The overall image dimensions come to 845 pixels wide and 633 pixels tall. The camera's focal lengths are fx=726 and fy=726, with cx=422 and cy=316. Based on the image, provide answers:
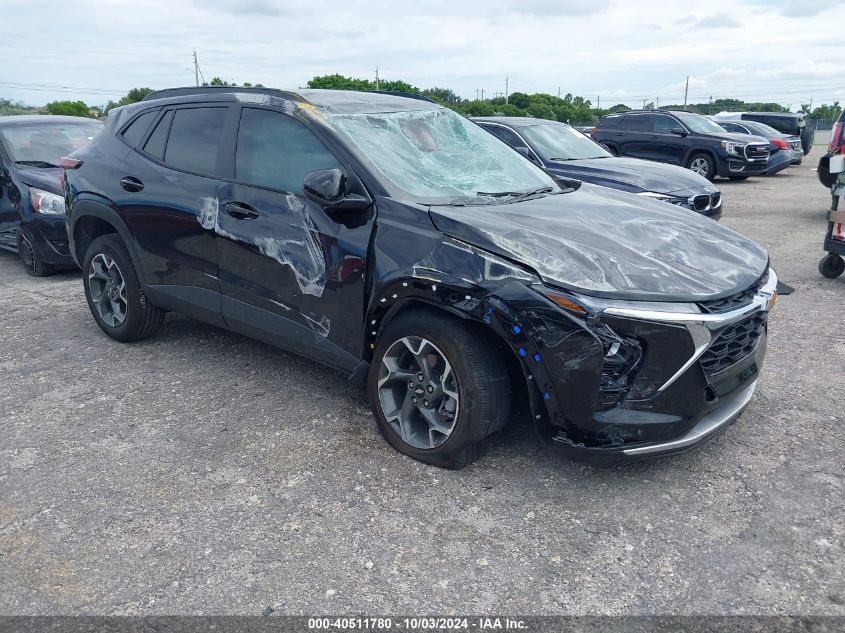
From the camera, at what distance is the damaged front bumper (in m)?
2.93

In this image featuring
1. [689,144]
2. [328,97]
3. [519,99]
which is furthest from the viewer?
[519,99]

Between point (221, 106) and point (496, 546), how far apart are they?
306 cm

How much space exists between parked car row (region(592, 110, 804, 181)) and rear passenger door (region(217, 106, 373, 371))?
13.3 metres

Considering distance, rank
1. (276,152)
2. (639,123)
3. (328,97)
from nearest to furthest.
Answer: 1. (276,152)
2. (328,97)
3. (639,123)

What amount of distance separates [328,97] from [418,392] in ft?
6.15

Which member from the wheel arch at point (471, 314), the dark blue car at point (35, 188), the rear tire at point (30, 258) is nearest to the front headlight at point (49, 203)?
the dark blue car at point (35, 188)

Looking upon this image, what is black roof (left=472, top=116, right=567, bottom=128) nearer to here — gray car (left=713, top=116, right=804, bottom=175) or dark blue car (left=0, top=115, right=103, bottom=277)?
dark blue car (left=0, top=115, right=103, bottom=277)

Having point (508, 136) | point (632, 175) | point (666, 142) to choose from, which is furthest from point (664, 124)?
point (632, 175)

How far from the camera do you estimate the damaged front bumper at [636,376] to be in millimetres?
2928

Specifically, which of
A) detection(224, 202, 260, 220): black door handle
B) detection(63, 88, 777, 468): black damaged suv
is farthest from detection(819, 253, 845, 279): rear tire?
detection(224, 202, 260, 220): black door handle

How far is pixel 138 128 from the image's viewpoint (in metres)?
5.01

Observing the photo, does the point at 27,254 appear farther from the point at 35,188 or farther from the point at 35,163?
the point at 35,163

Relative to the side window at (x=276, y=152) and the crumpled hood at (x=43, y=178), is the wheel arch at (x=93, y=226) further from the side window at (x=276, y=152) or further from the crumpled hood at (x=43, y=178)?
the crumpled hood at (x=43, y=178)

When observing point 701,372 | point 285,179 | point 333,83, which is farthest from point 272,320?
point 333,83
